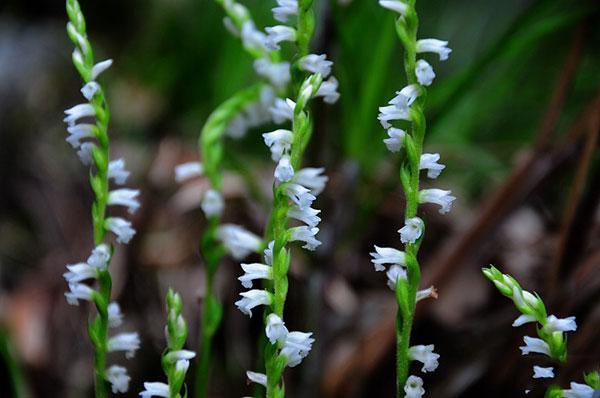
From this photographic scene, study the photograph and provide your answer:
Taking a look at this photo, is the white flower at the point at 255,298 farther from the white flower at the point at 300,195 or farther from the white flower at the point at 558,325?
the white flower at the point at 558,325

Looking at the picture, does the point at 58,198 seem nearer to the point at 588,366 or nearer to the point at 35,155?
the point at 35,155

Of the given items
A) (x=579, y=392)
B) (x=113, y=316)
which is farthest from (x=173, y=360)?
(x=579, y=392)

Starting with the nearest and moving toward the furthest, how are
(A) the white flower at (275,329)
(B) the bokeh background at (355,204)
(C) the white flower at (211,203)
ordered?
1. (A) the white flower at (275,329)
2. (C) the white flower at (211,203)
3. (B) the bokeh background at (355,204)

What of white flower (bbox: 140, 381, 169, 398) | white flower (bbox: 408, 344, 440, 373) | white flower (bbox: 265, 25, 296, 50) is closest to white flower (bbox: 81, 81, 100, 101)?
white flower (bbox: 265, 25, 296, 50)

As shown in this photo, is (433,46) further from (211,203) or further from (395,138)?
(211,203)

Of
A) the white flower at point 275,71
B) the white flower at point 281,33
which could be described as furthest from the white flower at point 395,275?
the white flower at point 275,71
